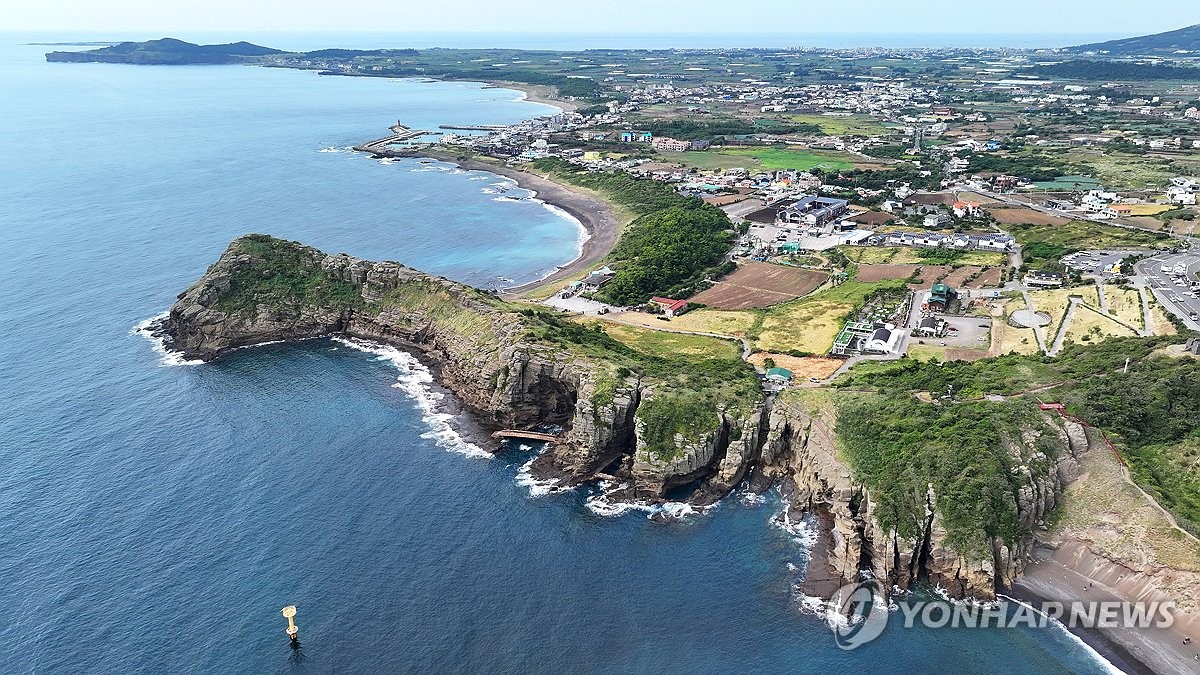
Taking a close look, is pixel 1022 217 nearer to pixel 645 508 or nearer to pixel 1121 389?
pixel 1121 389

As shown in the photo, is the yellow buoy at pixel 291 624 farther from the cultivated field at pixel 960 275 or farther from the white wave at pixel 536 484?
the cultivated field at pixel 960 275

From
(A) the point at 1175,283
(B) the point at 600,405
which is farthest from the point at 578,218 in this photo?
(A) the point at 1175,283

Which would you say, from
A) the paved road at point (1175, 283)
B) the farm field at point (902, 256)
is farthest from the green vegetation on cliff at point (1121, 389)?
the farm field at point (902, 256)

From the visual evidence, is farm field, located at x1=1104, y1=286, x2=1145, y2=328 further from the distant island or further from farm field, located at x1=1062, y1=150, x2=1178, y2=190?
farm field, located at x1=1062, y1=150, x2=1178, y2=190

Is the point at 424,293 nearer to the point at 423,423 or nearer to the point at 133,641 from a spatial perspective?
the point at 423,423

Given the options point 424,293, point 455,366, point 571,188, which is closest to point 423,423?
point 455,366
